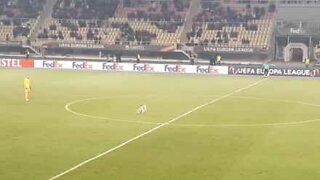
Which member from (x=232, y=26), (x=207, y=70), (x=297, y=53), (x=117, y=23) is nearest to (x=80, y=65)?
(x=207, y=70)

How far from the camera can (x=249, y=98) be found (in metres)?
37.2

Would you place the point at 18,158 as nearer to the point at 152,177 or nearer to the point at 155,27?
the point at 152,177

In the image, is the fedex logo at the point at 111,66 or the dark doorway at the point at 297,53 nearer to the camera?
the fedex logo at the point at 111,66

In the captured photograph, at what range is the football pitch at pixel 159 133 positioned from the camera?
58.6 feet

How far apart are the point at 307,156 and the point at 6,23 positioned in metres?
62.6

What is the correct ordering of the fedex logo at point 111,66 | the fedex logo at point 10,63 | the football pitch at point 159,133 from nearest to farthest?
1. the football pitch at point 159,133
2. the fedex logo at point 111,66
3. the fedex logo at point 10,63

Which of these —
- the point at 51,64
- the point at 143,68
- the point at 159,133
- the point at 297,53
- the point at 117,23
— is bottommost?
the point at 159,133

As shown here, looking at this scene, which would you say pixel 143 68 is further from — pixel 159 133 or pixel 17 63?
pixel 159 133

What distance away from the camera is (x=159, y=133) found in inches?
947

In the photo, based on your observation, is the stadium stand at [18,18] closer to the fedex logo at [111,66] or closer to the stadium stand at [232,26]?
the fedex logo at [111,66]

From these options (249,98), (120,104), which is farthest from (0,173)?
(249,98)

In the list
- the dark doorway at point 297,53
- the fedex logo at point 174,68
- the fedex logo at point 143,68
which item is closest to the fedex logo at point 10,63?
the fedex logo at point 143,68

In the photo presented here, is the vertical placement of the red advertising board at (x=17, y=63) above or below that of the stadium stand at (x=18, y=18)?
below

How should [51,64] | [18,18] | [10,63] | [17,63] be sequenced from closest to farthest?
[51,64] < [17,63] < [10,63] < [18,18]
